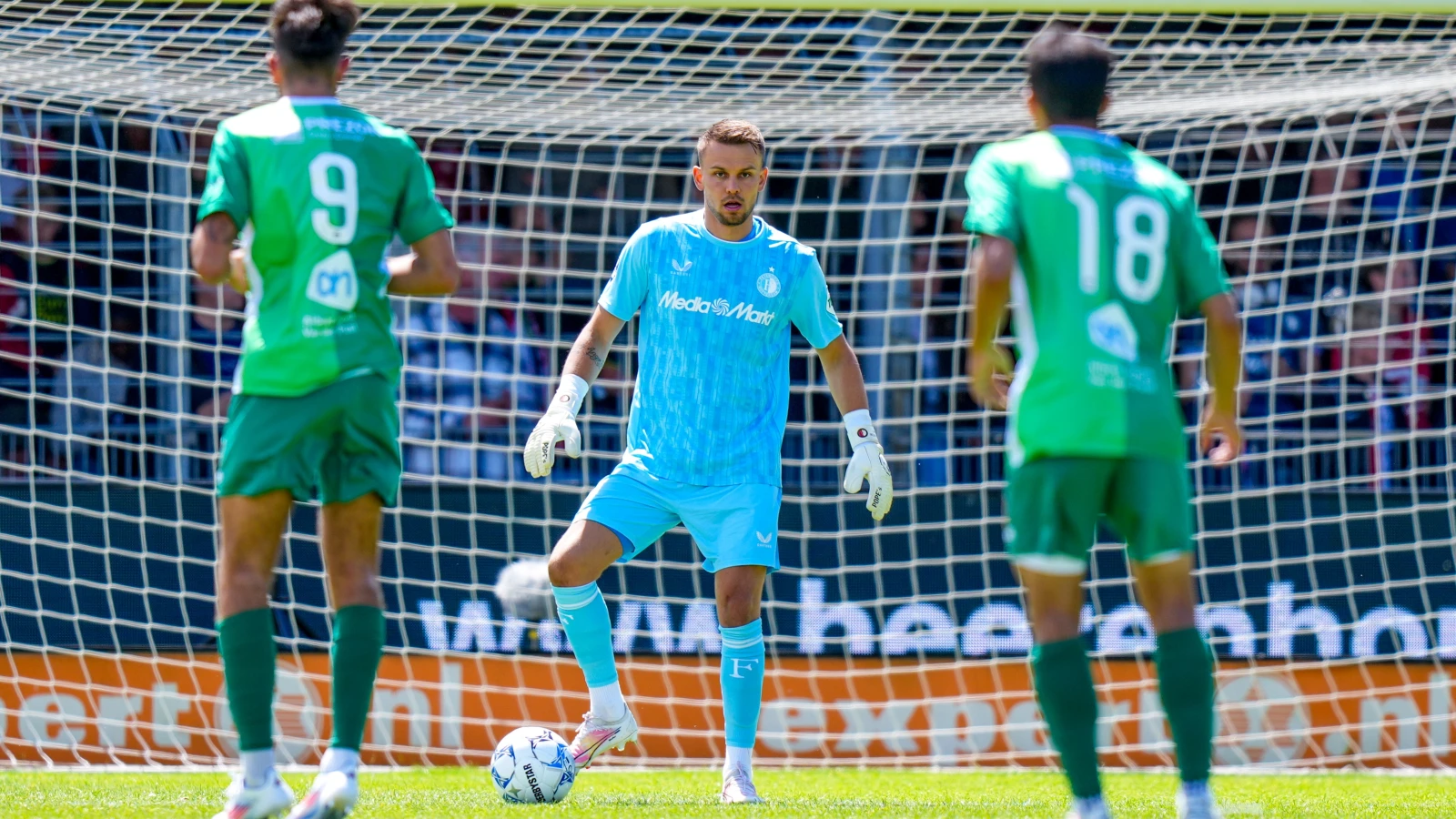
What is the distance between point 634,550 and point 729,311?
29.1 inches

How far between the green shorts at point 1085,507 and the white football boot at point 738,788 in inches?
63.1

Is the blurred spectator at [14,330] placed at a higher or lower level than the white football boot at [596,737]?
higher

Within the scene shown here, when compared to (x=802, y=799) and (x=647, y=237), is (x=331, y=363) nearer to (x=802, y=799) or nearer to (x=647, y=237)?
(x=647, y=237)

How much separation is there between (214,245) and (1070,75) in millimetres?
1702

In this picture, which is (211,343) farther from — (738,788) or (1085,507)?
(1085,507)

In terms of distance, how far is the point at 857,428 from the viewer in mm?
4586

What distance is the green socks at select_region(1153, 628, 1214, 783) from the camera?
9.78 ft

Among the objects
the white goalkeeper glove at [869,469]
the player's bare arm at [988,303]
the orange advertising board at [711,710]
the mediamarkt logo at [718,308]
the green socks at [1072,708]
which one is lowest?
the orange advertising board at [711,710]

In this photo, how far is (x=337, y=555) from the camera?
10.7 feet

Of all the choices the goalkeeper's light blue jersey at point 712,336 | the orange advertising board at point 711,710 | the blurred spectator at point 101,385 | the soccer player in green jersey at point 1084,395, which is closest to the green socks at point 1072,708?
the soccer player in green jersey at point 1084,395

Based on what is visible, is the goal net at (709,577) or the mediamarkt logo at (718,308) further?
the goal net at (709,577)

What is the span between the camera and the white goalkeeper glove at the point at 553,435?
14.2ft

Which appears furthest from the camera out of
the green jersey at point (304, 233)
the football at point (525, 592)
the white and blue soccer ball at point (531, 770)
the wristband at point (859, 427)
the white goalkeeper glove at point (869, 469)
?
the football at point (525, 592)

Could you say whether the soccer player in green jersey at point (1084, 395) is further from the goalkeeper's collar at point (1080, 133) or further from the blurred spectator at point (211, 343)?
the blurred spectator at point (211, 343)
